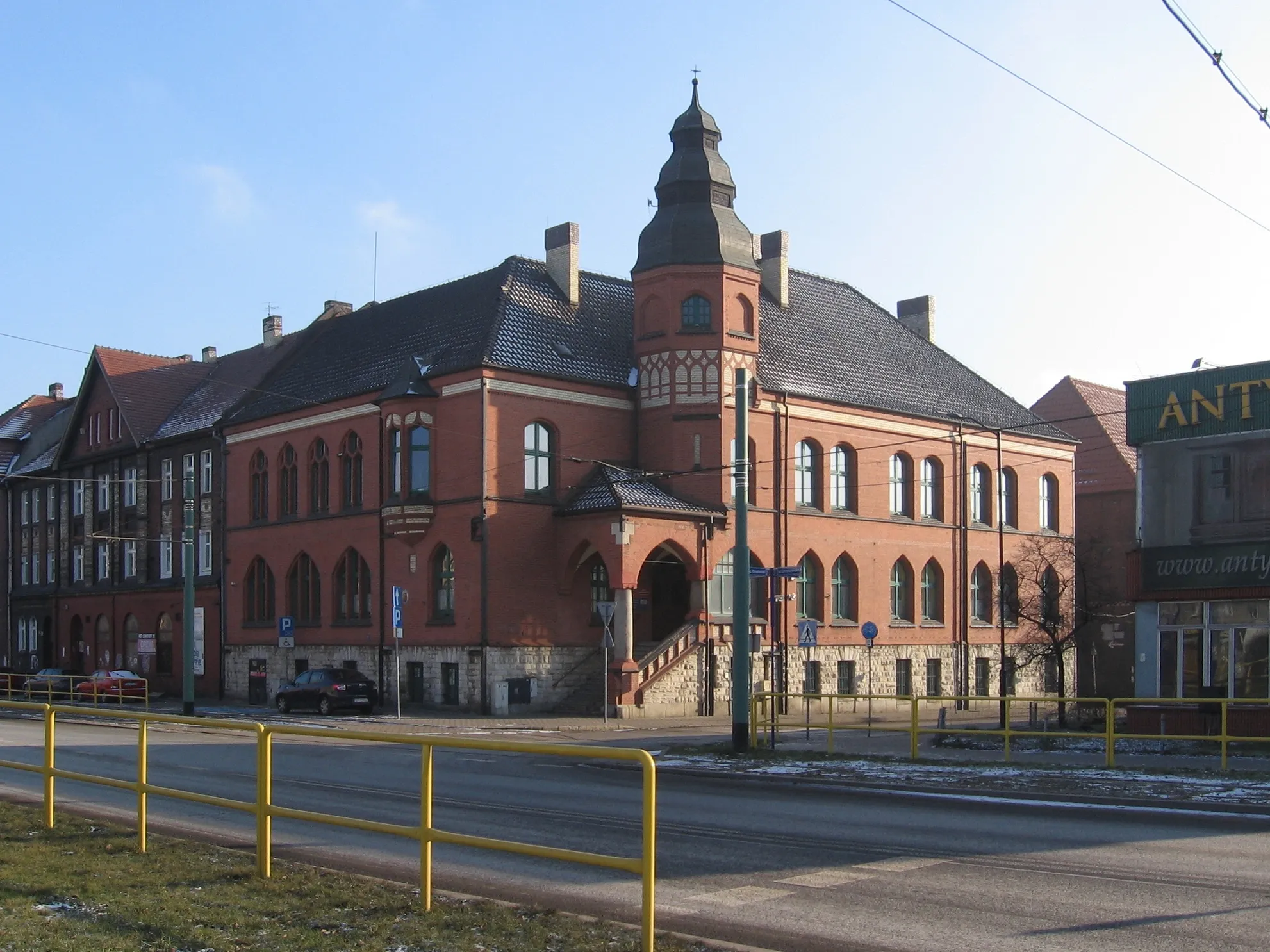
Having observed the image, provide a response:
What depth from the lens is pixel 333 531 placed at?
44.9 meters

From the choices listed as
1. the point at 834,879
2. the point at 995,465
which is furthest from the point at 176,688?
the point at 834,879

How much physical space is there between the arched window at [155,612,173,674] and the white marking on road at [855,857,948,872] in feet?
150

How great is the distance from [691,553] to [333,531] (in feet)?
39.1

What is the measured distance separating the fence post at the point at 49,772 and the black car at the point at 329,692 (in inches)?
1000

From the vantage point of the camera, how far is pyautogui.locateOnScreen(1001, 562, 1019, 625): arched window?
43.7 metres

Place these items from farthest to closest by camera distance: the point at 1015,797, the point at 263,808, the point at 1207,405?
the point at 1207,405 → the point at 1015,797 → the point at 263,808

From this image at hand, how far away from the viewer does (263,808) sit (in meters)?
10.6

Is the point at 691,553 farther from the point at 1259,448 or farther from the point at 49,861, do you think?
the point at 49,861

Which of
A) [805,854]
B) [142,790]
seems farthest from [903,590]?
[142,790]

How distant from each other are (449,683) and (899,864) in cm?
2878

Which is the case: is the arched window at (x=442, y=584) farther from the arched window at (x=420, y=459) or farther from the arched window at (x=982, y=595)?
the arched window at (x=982, y=595)

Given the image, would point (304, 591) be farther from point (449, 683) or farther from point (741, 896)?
point (741, 896)

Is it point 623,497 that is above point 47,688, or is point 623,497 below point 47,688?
above

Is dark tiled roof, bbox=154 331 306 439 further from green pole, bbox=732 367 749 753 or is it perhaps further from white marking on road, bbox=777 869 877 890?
white marking on road, bbox=777 869 877 890
